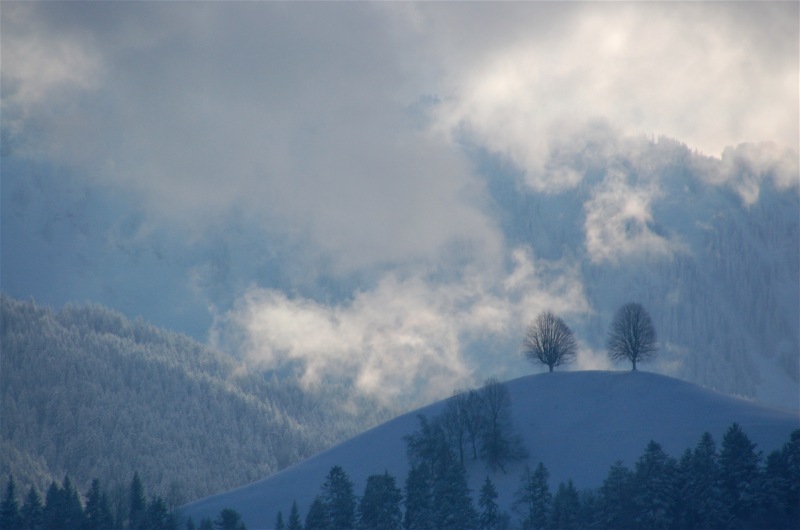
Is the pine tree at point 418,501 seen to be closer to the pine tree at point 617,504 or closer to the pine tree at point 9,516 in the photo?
the pine tree at point 617,504

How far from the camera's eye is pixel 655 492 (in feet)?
345

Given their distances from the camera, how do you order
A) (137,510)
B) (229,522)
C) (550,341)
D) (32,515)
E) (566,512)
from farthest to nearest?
(550,341) → (32,515) → (137,510) → (229,522) → (566,512)

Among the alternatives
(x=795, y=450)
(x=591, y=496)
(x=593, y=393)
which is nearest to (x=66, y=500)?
(x=591, y=496)

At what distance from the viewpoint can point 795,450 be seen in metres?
107

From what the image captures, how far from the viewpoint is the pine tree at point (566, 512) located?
353 feet

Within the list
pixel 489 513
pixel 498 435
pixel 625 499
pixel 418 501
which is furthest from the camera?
pixel 498 435

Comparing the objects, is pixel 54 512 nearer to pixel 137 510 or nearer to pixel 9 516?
pixel 9 516

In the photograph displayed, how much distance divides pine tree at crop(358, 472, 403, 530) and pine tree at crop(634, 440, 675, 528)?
1050 inches

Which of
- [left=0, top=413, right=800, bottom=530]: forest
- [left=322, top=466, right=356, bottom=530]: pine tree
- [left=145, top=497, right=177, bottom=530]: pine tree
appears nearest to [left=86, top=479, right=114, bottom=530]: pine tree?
[left=0, top=413, right=800, bottom=530]: forest

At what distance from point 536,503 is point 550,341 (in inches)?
2024

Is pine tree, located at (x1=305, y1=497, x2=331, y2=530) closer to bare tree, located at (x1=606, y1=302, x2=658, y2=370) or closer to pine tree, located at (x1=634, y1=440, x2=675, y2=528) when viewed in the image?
pine tree, located at (x1=634, y1=440, x2=675, y2=528)

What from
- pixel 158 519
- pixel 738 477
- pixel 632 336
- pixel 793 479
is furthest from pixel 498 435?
pixel 158 519

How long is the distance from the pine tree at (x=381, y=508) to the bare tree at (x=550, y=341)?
52.8 meters

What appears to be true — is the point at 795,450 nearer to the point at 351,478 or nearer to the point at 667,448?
the point at 667,448
